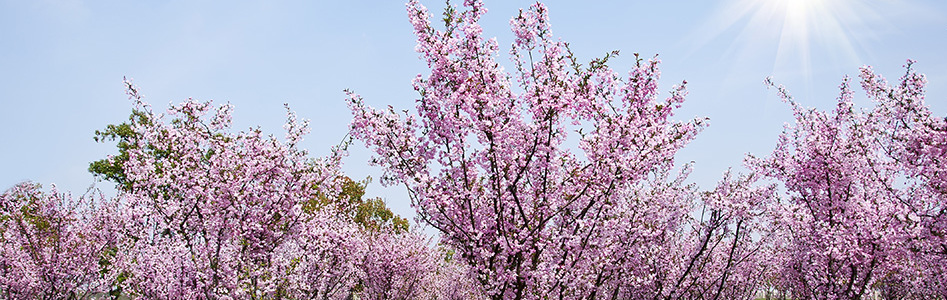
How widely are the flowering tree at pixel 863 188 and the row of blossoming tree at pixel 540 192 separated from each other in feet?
0.12

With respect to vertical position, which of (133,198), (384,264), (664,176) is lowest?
(133,198)

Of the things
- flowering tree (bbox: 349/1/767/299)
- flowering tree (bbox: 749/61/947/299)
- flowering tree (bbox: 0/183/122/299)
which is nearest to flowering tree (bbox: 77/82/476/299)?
flowering tree (bbox: 349/1/767/299)

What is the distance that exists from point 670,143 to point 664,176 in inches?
81.1

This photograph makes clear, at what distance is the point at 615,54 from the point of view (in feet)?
24.8

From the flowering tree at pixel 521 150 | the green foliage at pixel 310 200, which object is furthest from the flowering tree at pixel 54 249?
the flowering tree at pixel 521 150

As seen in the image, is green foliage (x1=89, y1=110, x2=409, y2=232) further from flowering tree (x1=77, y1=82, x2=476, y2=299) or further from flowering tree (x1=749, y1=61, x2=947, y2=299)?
flowering tree (x1=749, y1=61, x2=947, y2=299)

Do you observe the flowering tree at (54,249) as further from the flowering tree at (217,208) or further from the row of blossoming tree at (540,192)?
the flowering tree at (217,208)

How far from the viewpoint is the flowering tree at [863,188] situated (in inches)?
318

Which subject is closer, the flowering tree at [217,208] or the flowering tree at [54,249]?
the flowering tree at [217,208]

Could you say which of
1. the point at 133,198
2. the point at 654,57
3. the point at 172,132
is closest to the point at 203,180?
the point at 172,132

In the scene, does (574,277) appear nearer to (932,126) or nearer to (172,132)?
(932,126)

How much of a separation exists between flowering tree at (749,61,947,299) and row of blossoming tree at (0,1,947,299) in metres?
0.04

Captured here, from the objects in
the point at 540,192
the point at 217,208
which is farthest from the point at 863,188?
the point at 217,208

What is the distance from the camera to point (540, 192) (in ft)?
25.0
